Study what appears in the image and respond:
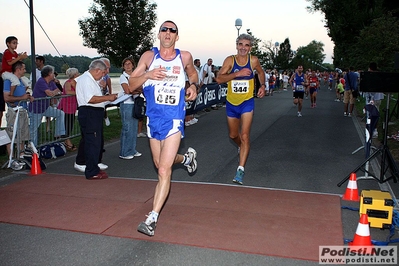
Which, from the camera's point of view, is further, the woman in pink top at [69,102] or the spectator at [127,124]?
the woman in pink top at [69,102]

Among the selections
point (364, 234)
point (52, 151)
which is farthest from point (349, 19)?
point (364, 234)

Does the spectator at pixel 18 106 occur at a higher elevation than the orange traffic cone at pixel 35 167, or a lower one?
higher

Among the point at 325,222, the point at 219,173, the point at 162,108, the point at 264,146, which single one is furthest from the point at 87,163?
the point at 264,146

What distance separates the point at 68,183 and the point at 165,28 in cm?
357

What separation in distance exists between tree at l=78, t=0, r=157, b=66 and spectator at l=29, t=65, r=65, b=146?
12.9 m

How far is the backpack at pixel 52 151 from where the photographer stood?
9531 mm

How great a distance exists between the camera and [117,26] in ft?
74.8

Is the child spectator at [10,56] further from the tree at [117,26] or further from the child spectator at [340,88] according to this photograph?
the child spectator at [340,88]

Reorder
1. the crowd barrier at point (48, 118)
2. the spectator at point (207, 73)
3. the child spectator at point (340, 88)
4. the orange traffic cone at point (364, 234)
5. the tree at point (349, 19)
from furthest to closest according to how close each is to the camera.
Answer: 1. the tree at point (349, 19)
2. the child spectator at point (340, 88)
3. the spectator at point (207, 73)
4. the crowd barrier at point (48, 118)
5. the orange traffic cone at point (364, 234)

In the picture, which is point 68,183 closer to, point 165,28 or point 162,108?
point 162,108

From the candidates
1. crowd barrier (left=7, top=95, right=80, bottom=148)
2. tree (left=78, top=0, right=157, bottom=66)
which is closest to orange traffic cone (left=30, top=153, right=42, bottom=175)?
crowd barrier (left=7, top=95, right=80, bottom=148)

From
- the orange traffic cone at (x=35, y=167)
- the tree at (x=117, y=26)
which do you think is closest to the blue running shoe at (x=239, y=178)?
the orange traffic cone at (x=35, y=167)

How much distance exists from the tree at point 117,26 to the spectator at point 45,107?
42.4 ft

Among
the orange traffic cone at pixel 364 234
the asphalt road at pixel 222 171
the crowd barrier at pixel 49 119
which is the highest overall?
the crowd barrier at pixel 49 119
